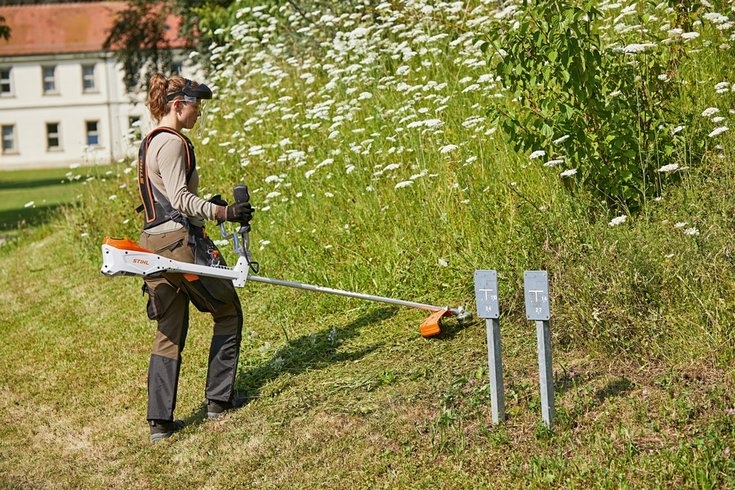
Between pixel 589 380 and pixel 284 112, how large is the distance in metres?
6.79

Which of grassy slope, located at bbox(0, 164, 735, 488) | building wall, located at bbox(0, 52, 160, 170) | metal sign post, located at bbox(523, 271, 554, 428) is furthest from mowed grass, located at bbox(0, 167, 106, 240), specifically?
building wall, located at bbox(0, 52, 160, 170)

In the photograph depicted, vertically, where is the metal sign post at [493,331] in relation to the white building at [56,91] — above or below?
below

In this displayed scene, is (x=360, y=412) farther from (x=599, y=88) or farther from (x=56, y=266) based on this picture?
(x=56, y=266)

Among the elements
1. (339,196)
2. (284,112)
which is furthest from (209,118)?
(339,196)

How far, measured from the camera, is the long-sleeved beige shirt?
6465 mm

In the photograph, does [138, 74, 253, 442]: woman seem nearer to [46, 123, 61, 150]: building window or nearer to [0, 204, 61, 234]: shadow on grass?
[0, 204, 61, 234]: shadow on grass

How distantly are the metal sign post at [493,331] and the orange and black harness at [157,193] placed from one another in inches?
77.0

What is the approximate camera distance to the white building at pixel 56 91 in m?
57.4

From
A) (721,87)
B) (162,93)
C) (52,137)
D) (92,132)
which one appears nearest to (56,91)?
(52,137)

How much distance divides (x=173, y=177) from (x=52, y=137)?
177 ft

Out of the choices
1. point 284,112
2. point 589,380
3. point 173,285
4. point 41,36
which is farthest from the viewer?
point 41,36

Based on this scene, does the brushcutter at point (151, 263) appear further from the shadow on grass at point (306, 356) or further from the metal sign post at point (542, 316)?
the metal sign post at point (542, 316)

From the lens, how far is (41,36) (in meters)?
57.9

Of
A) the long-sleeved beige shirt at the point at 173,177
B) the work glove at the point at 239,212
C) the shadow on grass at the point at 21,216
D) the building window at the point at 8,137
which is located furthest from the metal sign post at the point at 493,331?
the building window at the point at 8,137
